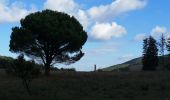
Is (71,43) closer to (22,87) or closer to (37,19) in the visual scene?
(37,19)

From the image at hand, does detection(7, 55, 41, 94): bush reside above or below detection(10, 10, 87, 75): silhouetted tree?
below

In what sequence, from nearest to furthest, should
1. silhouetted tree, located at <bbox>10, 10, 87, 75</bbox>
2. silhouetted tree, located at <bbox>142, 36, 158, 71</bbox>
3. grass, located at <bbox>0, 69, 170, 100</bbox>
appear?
grass, located at <bbox>0, 69, 170, 100</bbox> < silhouetted tree, located at <bbox>10, 10, 87, 75</bbox> < silhouetted tree, located at <bbox>142, 36, 158, 71</bbox>

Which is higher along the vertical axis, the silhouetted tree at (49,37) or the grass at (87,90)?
the silhouetted tree at (49,37)

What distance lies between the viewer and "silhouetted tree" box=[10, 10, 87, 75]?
63531mm

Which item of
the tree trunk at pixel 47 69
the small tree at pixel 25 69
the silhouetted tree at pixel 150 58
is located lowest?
the small tree at pixel 25 69

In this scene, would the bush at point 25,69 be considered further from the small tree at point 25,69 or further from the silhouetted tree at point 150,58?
the silhouetted tree at point 150,58

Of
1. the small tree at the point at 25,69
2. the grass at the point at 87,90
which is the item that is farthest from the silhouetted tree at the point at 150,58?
the small tree at the point at 25,69

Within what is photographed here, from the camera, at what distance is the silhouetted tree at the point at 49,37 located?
6353 cm

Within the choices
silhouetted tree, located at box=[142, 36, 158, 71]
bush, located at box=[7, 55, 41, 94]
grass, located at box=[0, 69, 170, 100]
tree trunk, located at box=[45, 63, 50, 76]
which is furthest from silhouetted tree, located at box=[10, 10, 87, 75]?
silhouetted tree, located at box=[142, 36, 158, 71]

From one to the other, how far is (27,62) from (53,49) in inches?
839

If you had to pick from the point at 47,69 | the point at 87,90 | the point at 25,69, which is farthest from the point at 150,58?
the point at 25,69

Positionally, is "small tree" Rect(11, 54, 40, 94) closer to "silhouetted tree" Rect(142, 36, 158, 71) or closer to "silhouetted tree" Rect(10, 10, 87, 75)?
"silhouetted tree" Rect(10, 10, 87, 75)

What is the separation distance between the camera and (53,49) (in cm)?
6569

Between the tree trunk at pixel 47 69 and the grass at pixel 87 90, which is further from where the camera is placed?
the tree trunk at pixel 47 69
